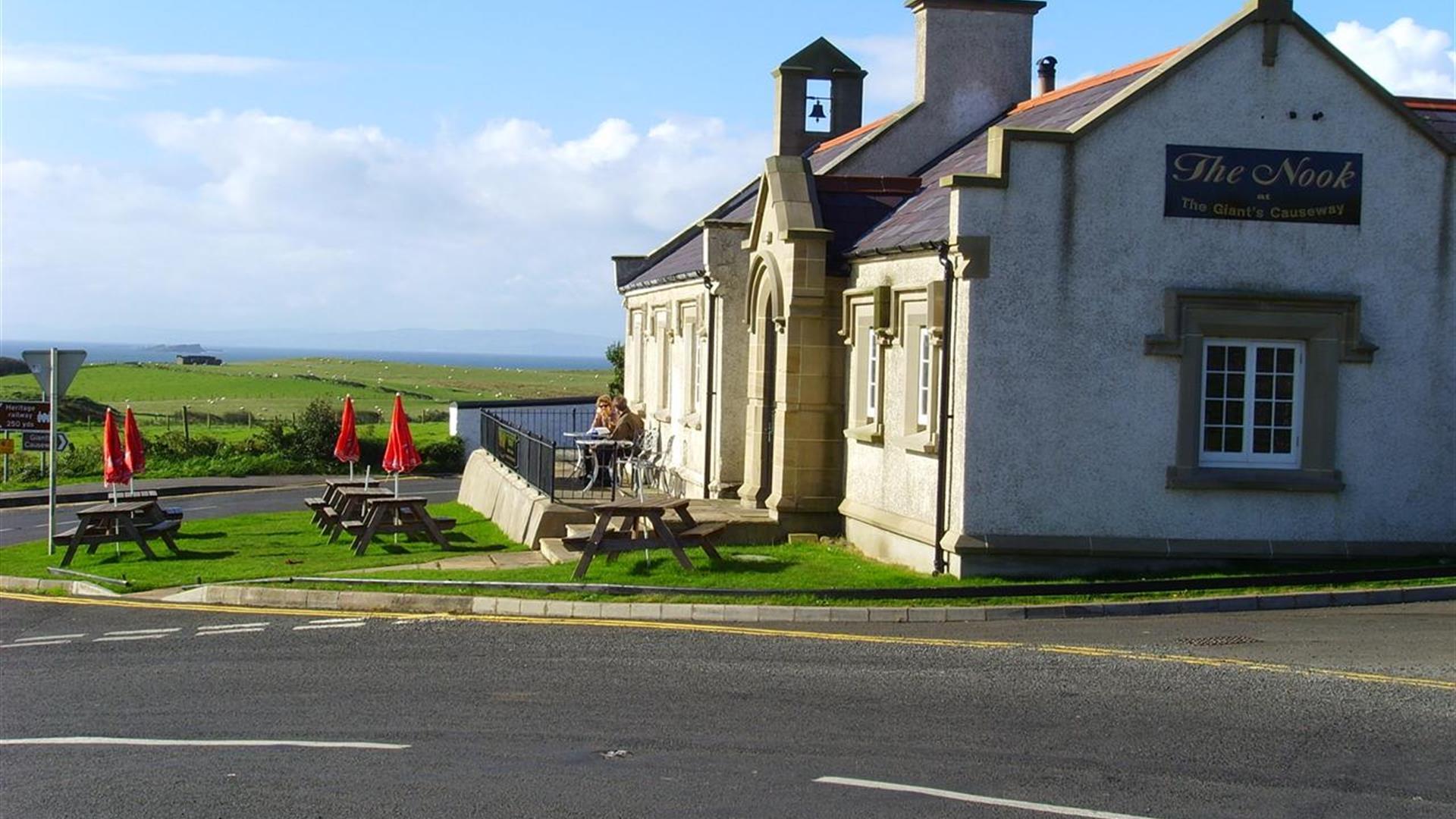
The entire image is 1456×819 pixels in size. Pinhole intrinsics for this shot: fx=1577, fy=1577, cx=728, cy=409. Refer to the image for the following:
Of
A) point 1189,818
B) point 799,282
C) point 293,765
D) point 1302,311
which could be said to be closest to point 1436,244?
point 1302,311

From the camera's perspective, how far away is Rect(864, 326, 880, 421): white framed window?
61.9 feet

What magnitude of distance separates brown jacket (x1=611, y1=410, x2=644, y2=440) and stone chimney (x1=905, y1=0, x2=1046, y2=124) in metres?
6.54

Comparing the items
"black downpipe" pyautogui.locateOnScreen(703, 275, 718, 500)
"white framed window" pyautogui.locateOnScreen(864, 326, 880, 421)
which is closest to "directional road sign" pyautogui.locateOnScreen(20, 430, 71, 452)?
"black downpipe" pyautogui.locateOnScreen(703, 275, 718, 500)

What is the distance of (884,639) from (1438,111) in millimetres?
10292

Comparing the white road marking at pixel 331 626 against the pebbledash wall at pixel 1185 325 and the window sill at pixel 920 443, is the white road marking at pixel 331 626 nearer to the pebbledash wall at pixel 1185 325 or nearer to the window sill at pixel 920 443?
the pebbledash wall at pixel 1185 325

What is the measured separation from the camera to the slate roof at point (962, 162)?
17.9m

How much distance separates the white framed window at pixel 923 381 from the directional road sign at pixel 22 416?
65.1 ft

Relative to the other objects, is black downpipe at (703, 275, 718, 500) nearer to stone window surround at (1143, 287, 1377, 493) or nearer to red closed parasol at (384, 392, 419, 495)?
red closed parasol at (384, 392, 419, 495)

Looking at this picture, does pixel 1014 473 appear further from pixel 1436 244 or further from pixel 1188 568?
pixel 1436 244

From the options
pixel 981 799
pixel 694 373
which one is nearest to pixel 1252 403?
pixel 981 799

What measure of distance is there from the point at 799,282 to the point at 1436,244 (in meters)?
7.27

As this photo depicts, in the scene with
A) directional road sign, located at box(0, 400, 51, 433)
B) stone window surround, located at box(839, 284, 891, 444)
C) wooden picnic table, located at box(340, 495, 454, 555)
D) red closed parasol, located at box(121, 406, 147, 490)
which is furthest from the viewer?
directional road sign, located at box(0, 400, 51, 433)

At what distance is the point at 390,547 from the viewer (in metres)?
21.9

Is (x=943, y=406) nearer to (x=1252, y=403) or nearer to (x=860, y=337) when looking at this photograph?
(x=860, y=337)
